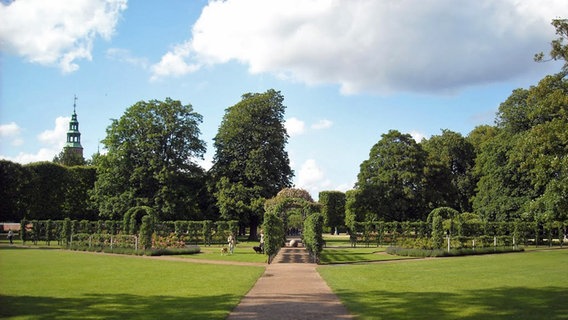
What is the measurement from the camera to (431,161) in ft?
174

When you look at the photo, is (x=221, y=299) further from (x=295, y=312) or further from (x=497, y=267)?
(x=497, y=267)

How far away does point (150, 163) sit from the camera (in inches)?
1869

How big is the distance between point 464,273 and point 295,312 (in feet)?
34.6

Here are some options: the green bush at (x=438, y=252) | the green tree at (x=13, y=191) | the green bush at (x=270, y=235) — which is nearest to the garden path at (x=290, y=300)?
the green bush at (x=270, y=235)

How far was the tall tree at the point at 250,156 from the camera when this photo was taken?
161ft

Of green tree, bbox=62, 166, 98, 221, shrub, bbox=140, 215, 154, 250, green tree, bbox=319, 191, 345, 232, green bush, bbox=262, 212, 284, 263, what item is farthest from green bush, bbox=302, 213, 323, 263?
green tree, bbox=62, 166, 98, 221

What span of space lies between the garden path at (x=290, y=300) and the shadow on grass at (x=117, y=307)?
0.60 m

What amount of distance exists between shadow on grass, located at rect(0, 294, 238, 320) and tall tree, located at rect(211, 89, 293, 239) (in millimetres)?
35912

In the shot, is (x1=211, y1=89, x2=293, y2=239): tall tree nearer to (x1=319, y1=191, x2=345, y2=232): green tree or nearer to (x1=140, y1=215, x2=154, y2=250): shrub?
(x1=319, y1=191, x2=345, y2=232): green tree

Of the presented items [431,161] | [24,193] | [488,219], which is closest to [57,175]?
[24,193]

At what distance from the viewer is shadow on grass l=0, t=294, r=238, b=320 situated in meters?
9.87

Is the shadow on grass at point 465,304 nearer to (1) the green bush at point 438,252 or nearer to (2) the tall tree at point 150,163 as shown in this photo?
(1) the green bush at point 438,252

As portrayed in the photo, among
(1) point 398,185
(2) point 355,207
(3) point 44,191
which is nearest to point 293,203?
(2) point 355,207

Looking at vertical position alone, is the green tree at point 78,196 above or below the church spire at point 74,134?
below
